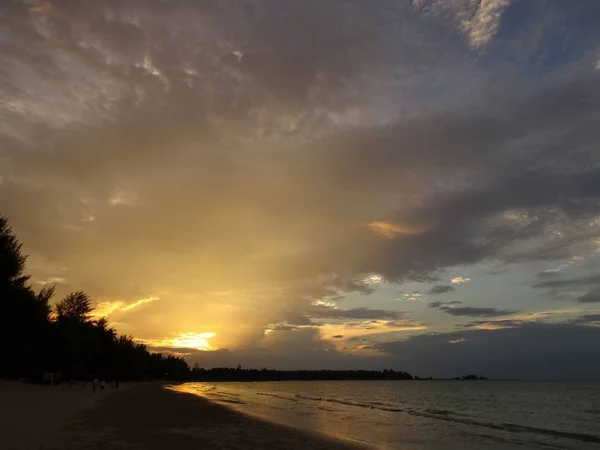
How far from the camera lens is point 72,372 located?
3413 inches

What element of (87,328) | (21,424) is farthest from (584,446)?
(87,328)

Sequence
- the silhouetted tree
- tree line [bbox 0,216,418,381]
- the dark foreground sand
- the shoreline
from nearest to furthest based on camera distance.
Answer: the dark foreground sand < the shoreline < tree line [bbox 0,216,418,381] < the silhouetted tree

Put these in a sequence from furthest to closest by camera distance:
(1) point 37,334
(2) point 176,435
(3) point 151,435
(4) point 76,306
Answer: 1. (4) point 76,306
2. (1) point 37,334
3. (2) point 176,435
4. (3) point 151,435

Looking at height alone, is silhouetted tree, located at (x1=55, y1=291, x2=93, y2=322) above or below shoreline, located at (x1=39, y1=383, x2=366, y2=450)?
above

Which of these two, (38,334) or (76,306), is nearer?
(38,334)

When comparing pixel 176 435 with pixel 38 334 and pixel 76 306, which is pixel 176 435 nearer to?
pixel 38 334

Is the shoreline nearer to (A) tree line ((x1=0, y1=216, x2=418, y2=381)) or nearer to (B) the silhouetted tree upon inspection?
(A) tree line ((x1=0, y1=216, x2=418, y2=381))

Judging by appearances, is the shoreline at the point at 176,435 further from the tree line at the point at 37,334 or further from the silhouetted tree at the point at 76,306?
the silhouetted tree at the point at 76,306

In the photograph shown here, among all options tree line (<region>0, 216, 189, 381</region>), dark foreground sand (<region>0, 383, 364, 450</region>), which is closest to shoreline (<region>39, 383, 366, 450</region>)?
dark foreground sand (<region>0, 383, 364, 450</region>)

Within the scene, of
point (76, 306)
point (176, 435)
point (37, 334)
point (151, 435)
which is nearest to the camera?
point (151, 435)

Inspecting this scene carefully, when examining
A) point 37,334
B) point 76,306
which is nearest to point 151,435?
point 37,334

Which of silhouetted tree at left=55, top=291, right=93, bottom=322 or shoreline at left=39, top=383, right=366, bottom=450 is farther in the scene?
silhouetted tree at left=55, top=291, right=93, bottom=322

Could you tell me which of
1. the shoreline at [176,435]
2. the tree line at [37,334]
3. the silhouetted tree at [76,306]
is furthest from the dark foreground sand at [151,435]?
the silhouetted tree at [76,306]

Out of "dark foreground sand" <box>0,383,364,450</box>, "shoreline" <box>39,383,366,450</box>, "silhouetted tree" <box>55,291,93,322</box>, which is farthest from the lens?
"silhouetted tree" <box>55,291,93,322</box>
